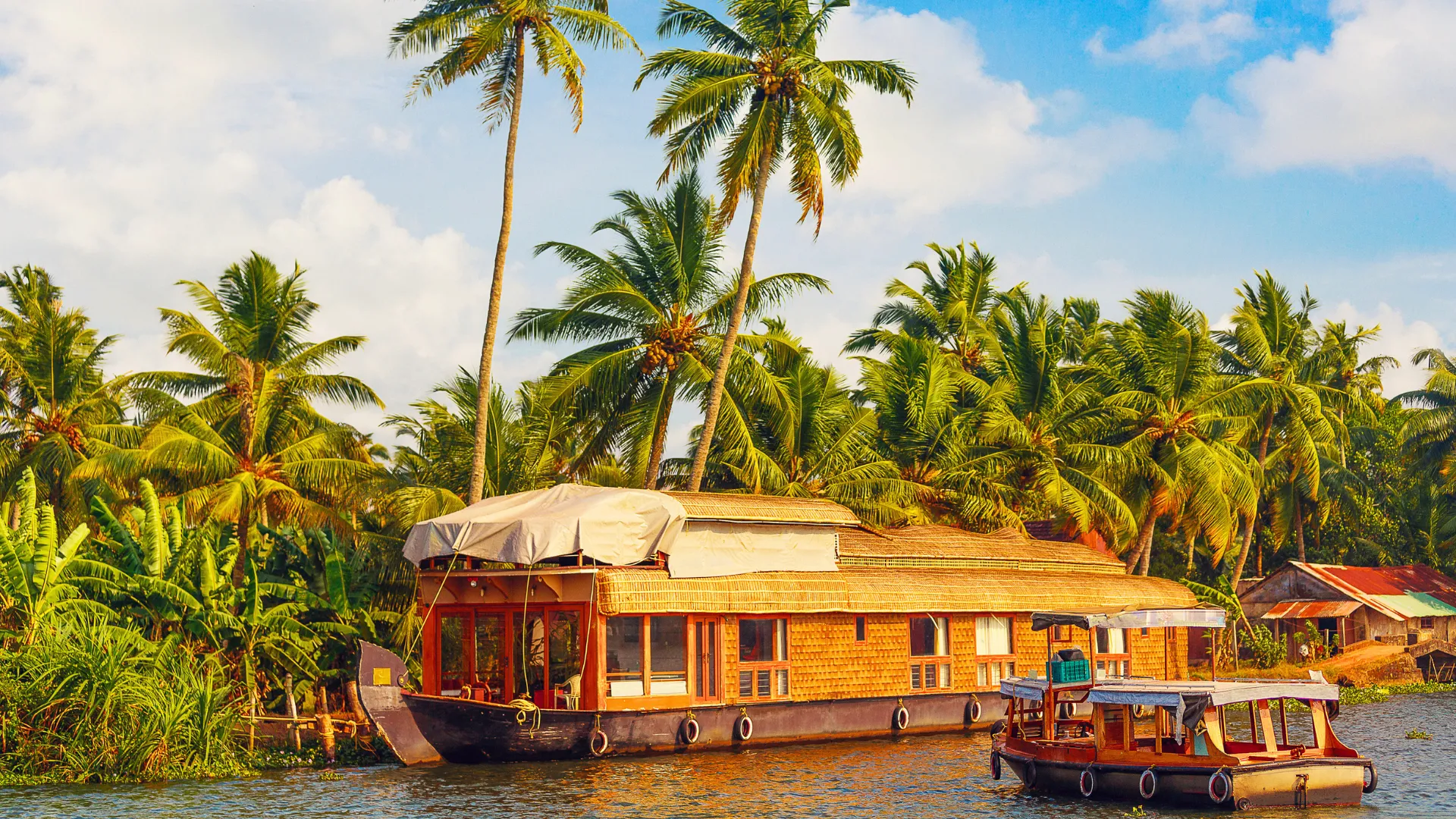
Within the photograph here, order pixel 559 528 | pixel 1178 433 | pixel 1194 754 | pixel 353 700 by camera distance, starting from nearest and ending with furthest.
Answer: pixel 1194 754
pixel 559 528
pixel 353 700
pixel 1178 433

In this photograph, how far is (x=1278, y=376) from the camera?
140 ft

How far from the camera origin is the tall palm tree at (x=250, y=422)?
85.6 ft

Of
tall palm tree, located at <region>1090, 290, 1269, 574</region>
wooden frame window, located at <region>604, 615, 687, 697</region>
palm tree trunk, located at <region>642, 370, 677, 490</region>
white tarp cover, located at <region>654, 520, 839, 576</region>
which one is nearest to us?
wooden frame window, located at <region>604, 615, 687, 697</region>

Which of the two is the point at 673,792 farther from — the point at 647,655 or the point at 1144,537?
the point at 1144,537

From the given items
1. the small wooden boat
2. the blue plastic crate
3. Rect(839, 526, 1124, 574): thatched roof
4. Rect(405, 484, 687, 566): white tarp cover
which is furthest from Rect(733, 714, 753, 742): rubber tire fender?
the blue plastic crate

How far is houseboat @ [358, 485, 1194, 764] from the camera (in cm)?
2069

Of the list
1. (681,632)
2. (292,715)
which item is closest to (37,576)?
(292,715)

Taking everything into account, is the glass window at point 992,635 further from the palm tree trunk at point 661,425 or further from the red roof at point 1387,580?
the red roof at point 1387,580

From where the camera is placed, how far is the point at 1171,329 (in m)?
38.0

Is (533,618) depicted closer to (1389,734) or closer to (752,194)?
(752,194)

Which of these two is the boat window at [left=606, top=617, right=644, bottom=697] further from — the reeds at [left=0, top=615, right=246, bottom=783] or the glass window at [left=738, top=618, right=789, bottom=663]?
the reeds at [left=0, top=615, right=246, bottom=783]

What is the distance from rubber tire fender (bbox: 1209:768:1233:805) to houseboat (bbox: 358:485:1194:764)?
27.6 feet

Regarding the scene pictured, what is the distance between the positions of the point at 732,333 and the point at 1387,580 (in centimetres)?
2668

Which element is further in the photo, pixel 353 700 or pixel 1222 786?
pixel 353 700
